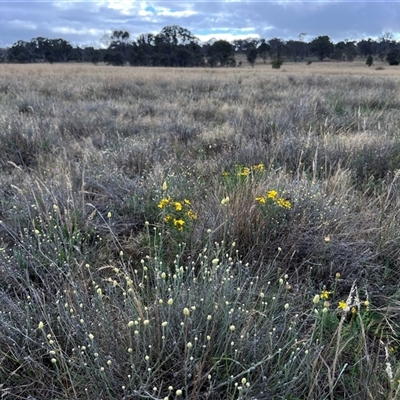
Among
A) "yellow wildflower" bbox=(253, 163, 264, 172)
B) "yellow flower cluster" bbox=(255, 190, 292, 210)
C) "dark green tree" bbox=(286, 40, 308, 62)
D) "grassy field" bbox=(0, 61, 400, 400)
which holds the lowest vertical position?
"grassy field" bbox=(0, 61, 400, 400)

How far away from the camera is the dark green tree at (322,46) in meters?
68.2

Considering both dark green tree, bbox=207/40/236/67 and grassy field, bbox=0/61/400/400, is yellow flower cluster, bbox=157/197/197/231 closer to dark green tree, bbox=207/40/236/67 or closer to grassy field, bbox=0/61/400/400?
grassy field, bbox=0/61/400/400

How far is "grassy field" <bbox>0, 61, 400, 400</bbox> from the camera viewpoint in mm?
1599

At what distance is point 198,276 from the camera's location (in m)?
2.20

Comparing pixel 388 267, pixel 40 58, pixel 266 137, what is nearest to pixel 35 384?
pixel 388 267

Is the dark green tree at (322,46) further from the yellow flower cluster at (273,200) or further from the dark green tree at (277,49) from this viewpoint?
the yellow flower cluster at (273,200)

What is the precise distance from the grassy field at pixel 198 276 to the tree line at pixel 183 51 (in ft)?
137

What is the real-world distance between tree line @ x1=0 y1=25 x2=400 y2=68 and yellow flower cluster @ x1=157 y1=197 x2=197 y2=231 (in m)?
42.7

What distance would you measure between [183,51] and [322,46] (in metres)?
31.0

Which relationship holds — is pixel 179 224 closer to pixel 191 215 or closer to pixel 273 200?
pixel 191 215

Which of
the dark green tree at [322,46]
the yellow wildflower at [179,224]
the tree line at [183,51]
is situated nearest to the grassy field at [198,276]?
the yellow wildflower at [179,224]

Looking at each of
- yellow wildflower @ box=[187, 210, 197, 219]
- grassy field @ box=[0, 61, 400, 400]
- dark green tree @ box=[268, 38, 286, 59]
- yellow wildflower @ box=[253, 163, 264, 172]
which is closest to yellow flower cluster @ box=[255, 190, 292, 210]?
grassy field @ box=[0, 61, 400, 400]

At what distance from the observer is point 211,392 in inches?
60.0

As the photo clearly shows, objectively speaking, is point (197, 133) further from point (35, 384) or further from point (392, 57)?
point (392, 57)
